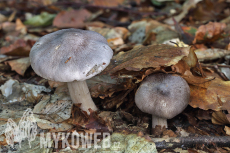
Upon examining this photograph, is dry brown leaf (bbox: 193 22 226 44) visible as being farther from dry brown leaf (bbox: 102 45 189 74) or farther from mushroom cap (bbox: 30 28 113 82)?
mushroom cap (bbox: 30 28 113 82)

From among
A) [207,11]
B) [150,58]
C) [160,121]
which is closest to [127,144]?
[160,121]

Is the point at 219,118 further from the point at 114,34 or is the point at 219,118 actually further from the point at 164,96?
the point at 114,34

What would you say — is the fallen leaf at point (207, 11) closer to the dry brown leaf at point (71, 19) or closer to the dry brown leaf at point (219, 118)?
the dry brown leaf at point (71, 19)

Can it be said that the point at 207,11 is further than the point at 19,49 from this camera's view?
Yes

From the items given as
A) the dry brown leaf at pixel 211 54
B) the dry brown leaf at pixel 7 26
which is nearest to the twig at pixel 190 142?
the dry brown leaf at pixel 211 54

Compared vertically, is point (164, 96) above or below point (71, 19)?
below

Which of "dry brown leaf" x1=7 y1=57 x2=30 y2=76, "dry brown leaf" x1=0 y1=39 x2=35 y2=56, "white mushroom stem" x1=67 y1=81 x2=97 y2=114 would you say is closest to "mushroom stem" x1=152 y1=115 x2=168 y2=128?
"white mushroom stem" x1=67 y1=81 x2=97 y2=114

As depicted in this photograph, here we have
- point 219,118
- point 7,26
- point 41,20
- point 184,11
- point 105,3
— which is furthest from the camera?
point 105,3

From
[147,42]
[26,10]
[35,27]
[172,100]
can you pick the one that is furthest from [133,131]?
[26,10]

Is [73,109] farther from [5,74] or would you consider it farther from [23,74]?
[5,74]
